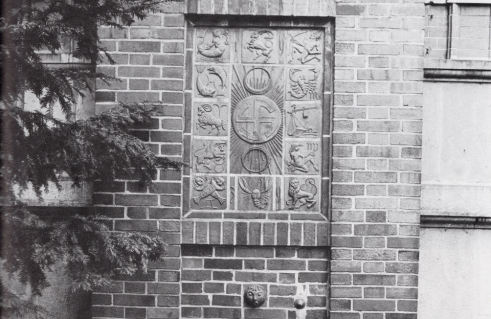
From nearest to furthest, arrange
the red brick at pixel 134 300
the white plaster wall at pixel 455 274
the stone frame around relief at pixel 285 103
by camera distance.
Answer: the red brick at pixel 134 300 → the stone frame around relief at pixel 285 103 → the white plaster wall at pixel 455 274

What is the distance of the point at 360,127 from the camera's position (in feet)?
14.5

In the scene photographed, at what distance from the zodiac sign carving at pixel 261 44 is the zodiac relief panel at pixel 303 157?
2.19 feet

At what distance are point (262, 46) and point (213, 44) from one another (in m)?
0.36

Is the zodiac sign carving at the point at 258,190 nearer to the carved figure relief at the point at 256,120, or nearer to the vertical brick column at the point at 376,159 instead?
the carved figure relief at the point at 256,120

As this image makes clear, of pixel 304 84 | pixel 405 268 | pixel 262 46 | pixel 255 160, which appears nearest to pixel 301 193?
pixel 255 160

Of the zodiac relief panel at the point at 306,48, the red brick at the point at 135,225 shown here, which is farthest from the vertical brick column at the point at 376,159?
the red brick at the point at 135,225

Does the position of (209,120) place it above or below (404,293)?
above

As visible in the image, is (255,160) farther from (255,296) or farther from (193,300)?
(193,300)

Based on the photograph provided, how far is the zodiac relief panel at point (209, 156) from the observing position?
451cm

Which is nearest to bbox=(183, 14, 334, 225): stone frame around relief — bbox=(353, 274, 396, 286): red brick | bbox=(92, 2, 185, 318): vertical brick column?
bbox=(92, 2, 185, 318): vertical brick column

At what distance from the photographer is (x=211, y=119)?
14.8 ft

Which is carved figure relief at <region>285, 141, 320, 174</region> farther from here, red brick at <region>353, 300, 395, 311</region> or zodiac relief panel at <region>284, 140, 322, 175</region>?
red brick at <region>353, 300, 395, 311</region>

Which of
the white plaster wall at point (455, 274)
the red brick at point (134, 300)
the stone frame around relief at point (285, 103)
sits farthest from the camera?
the white plaster wall at point (455, 274)

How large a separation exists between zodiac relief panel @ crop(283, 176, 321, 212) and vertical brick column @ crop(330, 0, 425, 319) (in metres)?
0.16
